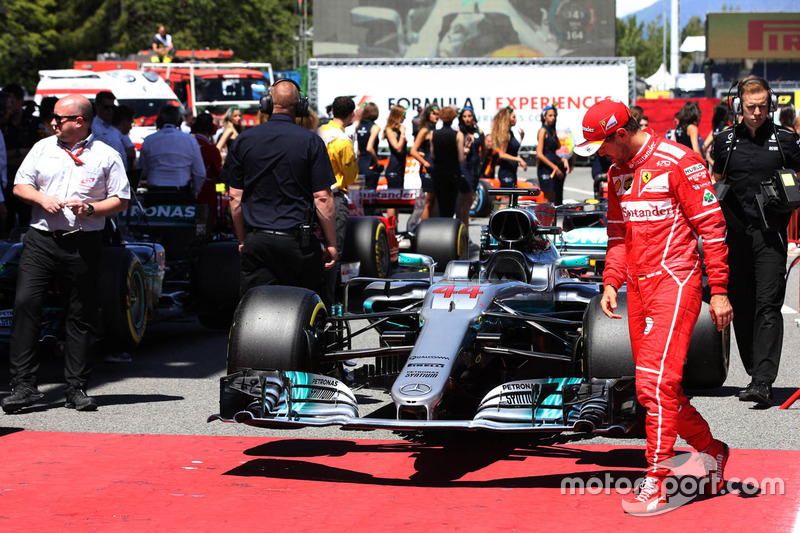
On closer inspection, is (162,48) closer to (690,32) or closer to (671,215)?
(671,215)

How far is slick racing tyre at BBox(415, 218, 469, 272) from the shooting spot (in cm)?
1241

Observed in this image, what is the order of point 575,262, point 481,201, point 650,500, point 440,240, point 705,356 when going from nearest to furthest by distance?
1. point 650,500
2. point 705,356
3. point 575,262
4. point 440,240
5. point 481,201

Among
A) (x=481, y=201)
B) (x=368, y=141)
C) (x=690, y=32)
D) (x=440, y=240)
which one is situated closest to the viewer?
(x=440, y=240)

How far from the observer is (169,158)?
1197 cm

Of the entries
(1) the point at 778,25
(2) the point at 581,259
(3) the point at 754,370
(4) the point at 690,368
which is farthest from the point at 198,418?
(1) the point at 778,25

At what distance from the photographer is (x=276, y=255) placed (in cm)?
711

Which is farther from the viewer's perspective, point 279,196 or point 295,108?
point 295,108

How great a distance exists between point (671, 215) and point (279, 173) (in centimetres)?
262

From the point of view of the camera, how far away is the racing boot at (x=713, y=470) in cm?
555

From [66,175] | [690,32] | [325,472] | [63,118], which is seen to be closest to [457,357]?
[325,472]

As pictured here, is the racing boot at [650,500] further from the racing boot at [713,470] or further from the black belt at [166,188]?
the black belt at [166,188]

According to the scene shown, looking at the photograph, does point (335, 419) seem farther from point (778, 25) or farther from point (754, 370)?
point (778, 25)

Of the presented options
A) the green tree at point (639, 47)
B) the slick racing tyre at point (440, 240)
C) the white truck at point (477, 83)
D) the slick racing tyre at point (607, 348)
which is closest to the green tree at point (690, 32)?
the green tree at point (639, 47)

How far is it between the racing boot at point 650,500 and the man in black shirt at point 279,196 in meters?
2.69
